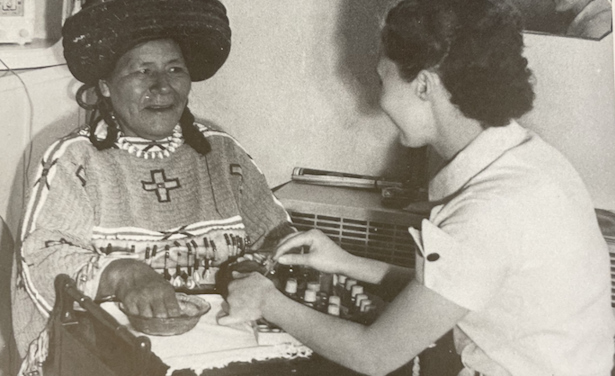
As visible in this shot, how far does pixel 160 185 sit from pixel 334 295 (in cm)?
47

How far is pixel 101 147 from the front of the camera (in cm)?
134

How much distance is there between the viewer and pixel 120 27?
126 centimetres

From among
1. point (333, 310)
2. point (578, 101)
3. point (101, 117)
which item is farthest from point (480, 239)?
point (578, 101)

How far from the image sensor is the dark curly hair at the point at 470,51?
97cm

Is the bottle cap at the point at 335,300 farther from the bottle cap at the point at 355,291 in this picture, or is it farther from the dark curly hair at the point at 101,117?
the dark curly hair at the point at 101,117

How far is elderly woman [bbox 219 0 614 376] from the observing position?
89 cm

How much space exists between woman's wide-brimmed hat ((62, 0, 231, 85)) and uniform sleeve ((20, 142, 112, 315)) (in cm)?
16

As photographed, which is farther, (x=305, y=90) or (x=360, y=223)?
Answer: (x=305, y=90)

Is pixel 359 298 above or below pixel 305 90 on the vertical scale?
below

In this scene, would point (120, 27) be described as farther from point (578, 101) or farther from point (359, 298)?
point (578, 101)

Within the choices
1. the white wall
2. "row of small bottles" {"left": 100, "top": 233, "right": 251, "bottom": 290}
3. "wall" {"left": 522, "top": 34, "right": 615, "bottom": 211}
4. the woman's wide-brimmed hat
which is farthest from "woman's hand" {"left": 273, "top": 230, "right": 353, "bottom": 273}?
"wall" {"left": 522, "top": 34, "right": 615, "bottom": 211}

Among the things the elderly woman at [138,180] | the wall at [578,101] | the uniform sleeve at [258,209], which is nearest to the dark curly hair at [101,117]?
the elderly woman at [138,180]

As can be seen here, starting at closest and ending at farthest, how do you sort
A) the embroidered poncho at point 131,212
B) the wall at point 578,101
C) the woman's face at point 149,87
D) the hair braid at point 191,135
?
the embroidered poncho at point 131,212
the woman's face at point 149,87
the hair braid at point 191,135
the wall at point 578,101

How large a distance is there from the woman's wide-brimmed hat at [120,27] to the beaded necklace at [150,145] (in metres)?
0.13
